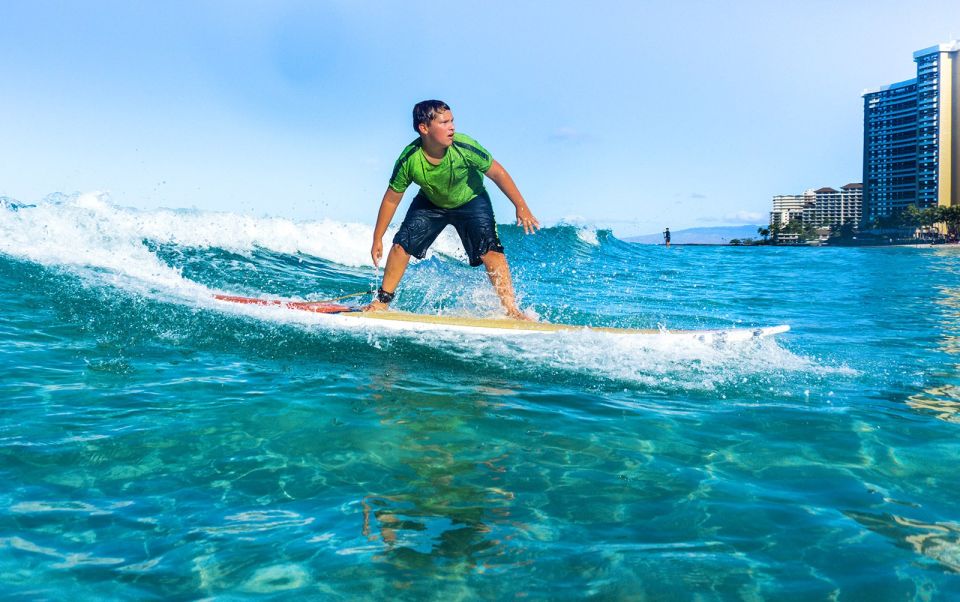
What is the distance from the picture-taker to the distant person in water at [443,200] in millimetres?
6129

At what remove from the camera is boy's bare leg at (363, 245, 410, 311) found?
682cm

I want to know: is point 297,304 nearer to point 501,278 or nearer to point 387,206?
point 387,206

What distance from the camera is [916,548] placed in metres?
2.41

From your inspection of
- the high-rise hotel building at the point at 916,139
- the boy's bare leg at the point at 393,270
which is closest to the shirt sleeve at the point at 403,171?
the boy's bare leg at the point at 393,270

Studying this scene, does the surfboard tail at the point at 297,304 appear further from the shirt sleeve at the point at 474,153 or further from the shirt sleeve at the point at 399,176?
the shirt sleeve at the point at 474,153

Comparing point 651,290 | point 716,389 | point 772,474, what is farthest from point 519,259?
point 772,474

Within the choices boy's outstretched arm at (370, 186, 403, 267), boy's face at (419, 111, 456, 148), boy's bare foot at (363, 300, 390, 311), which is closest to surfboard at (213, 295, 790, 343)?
boy's bare foot at (363, 300, 390, 311)

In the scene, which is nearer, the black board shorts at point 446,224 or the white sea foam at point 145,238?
the black board shorts at point 446,224

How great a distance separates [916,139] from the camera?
118250mm

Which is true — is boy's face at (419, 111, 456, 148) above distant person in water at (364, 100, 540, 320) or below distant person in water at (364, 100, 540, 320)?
above

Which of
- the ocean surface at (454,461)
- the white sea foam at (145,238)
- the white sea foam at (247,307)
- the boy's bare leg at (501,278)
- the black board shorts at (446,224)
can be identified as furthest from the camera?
the white sea foam at (145,238)

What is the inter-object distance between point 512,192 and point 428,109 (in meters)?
1.21

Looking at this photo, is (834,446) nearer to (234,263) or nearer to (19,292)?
(19,292)

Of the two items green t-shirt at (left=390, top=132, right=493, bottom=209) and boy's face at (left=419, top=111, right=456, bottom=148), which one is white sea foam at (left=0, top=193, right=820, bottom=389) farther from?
boy's face at (left=419, top=111, right=456, bottom=148)
